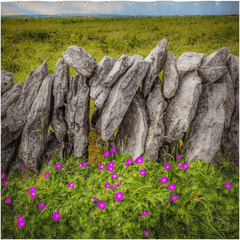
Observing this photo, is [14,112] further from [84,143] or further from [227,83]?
[227,83]

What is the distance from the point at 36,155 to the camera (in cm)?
399

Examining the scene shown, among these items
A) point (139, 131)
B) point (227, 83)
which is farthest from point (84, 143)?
point (227, 83)

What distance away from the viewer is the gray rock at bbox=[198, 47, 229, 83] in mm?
3791

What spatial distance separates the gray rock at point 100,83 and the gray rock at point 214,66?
2.18 m

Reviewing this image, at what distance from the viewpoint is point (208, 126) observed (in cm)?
388

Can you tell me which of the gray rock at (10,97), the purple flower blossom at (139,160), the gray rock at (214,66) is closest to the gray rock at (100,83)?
the purple flower blossom at (139,160)

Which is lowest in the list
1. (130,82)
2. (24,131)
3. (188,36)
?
(24,131)

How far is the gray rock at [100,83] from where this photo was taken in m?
3.73

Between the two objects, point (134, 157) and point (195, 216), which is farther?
point (134, 157)

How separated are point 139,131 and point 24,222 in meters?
2.77

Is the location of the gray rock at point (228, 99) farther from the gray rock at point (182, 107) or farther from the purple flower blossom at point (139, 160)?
the purple flower blossom at point (139, 160)

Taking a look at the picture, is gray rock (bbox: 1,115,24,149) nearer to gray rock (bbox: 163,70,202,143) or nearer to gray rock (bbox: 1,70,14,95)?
gray rock (bbox: 1,70,14,95)

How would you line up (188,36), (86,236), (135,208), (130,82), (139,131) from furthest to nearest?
(188,36), (139,131), (130,82), (135,208), (86,236)

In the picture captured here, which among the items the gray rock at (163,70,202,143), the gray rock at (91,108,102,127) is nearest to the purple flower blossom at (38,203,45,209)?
the gray rock at (91,108,102,127)
